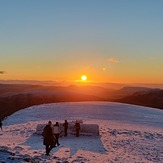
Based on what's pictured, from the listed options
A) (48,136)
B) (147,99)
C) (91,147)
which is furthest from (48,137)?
(147,99)

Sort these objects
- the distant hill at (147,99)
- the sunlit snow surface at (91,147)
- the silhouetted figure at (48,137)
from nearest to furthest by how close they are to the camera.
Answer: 1. the sunlit snow surface at (91,147)
2. the silhouetted figure at (48,137)
3. the distant hill at (147,99)

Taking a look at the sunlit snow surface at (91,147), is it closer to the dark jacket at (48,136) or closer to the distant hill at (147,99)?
the dark jacket at (48,136)

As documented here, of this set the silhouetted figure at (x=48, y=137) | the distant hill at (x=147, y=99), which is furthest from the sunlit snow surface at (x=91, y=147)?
the distant hill at (x=147, y=99)

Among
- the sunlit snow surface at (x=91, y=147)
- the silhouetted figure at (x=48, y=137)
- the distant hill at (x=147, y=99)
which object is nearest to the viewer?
the sunlit snow surface at (x=91, y=147)

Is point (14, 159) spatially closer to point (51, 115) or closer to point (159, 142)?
point (159, 142)

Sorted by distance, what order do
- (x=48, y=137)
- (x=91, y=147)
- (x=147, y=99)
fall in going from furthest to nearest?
(x=147, y=99) < (x=91, y=147) < (x=48, y=137)

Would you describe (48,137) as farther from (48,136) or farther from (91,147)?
(91,147)

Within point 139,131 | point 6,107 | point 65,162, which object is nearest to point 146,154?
point 65,162

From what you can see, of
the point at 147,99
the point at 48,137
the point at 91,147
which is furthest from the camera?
the point at 147,99

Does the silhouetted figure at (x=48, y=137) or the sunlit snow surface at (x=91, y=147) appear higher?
the silhouetted figure at (x=48, y=137)

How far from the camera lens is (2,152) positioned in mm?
15578

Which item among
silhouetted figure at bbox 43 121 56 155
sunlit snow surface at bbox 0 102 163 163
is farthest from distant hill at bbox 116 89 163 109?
silhouetted figure at bbox 43 121 56 155

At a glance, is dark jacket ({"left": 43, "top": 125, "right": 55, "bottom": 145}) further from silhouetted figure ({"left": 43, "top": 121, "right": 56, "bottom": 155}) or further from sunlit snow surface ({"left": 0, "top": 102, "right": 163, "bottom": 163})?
sunlit snow surface ({"left": 0, "top": 102, "right": 163, "bottom": 163})

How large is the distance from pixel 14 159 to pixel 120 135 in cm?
1525
